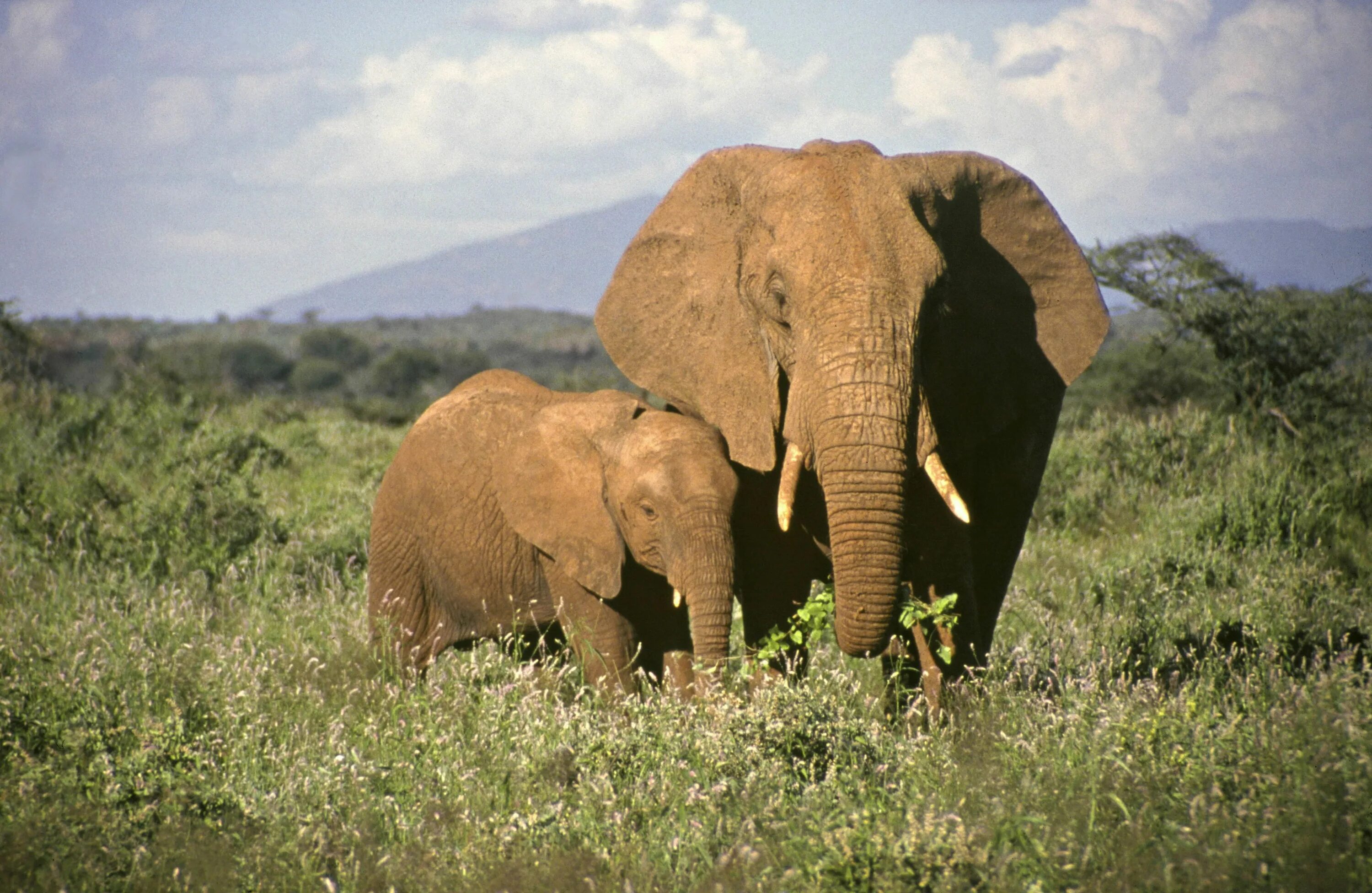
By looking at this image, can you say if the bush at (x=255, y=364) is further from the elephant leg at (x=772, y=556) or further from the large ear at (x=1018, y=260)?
the large ear at (x=1018, y=260)

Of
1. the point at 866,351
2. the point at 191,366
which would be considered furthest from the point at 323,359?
the point at 866,351

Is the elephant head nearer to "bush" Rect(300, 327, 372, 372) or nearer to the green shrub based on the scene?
the green shrub

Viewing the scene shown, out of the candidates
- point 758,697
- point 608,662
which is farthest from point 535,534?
point 758,697

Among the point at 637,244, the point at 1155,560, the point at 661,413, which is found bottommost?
the point at 1155,560

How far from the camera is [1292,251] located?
14984 millimetres

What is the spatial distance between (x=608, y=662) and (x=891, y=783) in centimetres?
153

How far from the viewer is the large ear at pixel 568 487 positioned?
554 cm

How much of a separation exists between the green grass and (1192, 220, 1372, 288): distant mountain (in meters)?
2.86

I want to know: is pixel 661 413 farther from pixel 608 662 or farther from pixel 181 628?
pixel 181 628

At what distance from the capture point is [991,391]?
536cm

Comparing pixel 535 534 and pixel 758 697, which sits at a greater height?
pixel 535 534

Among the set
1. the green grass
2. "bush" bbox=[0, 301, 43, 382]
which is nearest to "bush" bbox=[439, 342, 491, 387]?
"bush" bbox=[0, 301, 43, 382]

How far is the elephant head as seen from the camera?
5020mm

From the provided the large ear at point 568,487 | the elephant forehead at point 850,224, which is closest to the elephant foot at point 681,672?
the large ear at point 568,487
